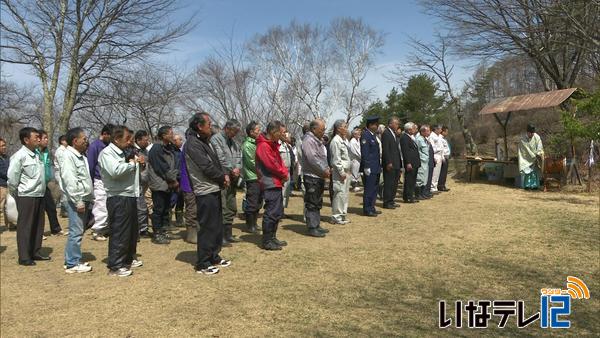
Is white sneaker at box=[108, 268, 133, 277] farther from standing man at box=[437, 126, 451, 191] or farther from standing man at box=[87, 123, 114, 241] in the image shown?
standing man at box=[437, 126, 451, 191]

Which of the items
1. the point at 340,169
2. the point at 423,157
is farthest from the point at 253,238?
the point at 423,157

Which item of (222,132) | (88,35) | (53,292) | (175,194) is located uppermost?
(88,35)

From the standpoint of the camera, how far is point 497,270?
4.77 m

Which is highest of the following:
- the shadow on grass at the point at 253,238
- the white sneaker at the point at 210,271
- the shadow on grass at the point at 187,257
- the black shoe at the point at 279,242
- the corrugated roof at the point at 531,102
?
the corrugated roof at the point at 531,102

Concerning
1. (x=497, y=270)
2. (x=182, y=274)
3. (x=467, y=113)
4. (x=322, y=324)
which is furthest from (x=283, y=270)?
(x=467, y=113)

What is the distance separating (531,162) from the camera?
36.7ft

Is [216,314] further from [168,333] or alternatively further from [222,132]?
[222,132]

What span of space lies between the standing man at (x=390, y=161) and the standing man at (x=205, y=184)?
4491 millimetres

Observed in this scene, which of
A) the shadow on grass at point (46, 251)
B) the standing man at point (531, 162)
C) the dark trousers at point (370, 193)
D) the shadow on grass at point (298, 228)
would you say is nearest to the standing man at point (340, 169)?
the shadow on grass at point (298, 228)

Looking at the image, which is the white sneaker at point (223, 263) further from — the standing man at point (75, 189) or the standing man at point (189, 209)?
the standing man at point (75, 189)

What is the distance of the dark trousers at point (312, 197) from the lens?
6363 mm

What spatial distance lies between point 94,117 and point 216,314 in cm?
1455

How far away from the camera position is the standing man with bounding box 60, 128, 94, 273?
4.89 meters

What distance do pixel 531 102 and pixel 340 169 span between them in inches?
322
